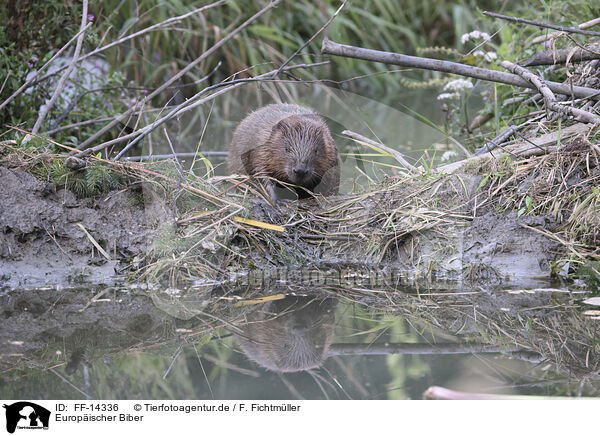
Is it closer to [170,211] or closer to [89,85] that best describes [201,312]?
[170,211]

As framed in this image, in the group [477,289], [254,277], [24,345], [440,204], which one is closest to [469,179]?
[440,204]

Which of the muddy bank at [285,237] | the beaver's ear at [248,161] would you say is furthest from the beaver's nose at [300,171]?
the beaver's ear at [248,161]

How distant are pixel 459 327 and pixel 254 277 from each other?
3.71 feet

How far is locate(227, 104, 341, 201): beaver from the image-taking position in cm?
384

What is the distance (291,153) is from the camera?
3.85 meters

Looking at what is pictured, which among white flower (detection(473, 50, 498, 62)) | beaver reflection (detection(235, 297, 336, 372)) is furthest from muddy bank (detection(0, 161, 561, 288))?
white flower (detection(473, 50, 498, 62))

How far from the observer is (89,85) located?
5.14 meters

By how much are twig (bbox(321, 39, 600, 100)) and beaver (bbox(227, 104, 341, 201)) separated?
0.80 meters

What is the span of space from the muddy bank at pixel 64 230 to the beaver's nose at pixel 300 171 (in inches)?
33.3
